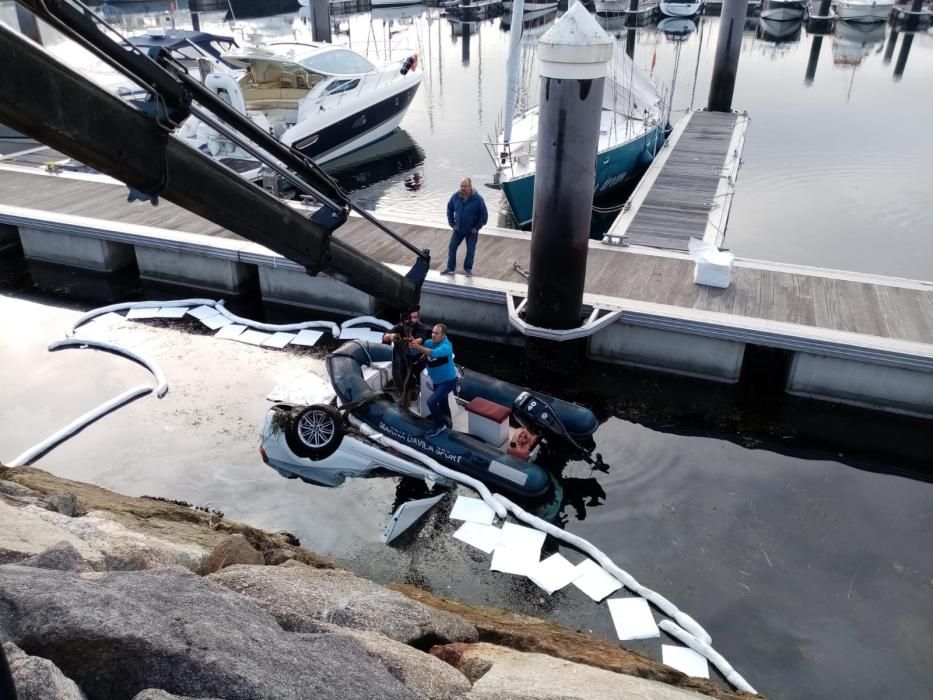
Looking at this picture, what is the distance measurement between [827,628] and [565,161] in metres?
6.40

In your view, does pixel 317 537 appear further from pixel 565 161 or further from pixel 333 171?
pixel 333 171

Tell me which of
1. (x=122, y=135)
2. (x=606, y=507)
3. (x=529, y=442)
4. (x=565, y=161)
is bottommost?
(x=606, y=507)

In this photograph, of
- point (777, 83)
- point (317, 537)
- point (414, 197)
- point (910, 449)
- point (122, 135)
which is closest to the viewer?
point (122, 135)

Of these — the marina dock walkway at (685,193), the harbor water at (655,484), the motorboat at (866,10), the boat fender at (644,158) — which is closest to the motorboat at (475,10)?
the motorboat at (866,10)

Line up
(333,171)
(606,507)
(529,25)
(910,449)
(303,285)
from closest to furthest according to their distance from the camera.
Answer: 1. (606,507)
2. (910,449)
3. (303,285)
4. (333,171)
5. (529,25)

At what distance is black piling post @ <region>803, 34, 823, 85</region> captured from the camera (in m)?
34.4

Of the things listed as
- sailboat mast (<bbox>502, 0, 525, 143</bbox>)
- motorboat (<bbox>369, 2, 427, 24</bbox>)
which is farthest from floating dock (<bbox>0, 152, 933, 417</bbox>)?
motorboat (<bbox>369, 2, 427, 24</bbox>)

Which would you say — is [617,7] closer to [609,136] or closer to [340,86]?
[340,86]

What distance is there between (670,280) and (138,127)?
9138mm

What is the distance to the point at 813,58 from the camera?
127 ft

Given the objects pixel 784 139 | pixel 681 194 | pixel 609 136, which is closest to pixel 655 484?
pixel 681 194

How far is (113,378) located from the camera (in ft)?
35.7

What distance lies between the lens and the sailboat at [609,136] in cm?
1522

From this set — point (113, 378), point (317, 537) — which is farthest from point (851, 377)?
point (113, 378)
